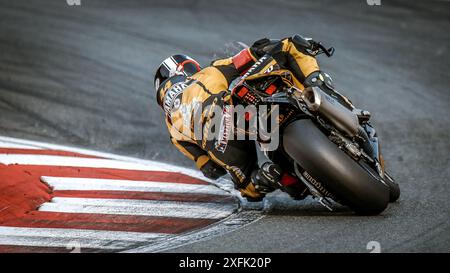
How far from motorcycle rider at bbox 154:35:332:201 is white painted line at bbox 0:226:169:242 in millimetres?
816

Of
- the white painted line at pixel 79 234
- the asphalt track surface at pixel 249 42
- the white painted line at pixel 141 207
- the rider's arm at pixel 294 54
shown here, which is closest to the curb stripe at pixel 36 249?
the white painted line at pixel 79 234

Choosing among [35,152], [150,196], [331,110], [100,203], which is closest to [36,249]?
[100,203]

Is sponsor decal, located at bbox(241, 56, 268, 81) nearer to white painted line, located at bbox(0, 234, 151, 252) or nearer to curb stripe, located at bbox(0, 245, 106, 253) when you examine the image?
white painted line, located at bbox(0, 234, 151, 252)

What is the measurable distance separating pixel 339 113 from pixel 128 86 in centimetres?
456

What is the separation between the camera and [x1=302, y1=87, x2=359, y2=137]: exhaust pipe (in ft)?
18.0

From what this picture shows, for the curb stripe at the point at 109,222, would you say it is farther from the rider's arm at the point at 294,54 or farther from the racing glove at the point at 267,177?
the rider's arm at the point at 294,54

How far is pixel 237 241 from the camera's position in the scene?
18.2ft

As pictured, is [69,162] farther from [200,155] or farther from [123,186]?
[200,155]

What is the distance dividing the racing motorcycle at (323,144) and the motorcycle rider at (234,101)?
19 centimetres

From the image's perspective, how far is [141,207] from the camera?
21.7ft

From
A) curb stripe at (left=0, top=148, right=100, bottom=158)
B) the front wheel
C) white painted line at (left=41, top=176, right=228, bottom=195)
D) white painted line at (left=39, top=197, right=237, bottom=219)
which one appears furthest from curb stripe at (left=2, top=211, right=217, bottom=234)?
curb stripe at (left=0, top=148, right=100, bottom=158)

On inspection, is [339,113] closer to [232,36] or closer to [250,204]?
[250,204]
